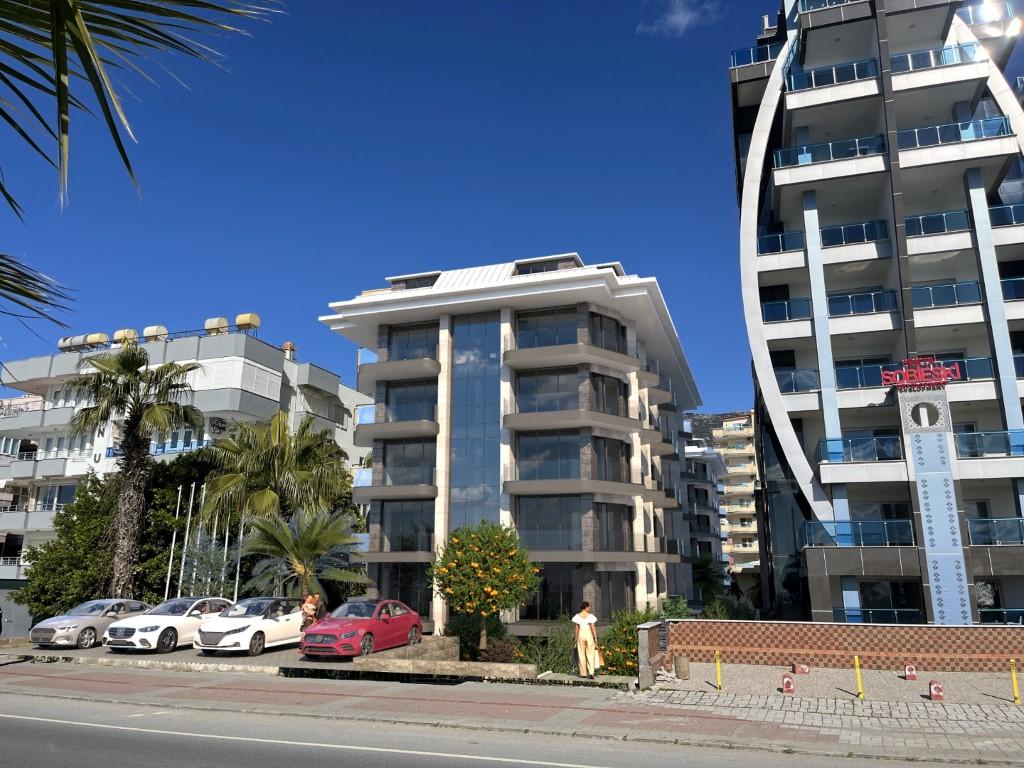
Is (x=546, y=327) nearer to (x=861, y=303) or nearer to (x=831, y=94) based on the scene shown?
(x=861, y=303)

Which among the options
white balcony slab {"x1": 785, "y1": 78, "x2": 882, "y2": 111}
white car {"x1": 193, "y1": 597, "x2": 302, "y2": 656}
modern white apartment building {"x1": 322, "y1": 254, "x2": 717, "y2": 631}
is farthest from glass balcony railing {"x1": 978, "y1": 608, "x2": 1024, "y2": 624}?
white car {"x1": 193, "y1": 597, "x2": 302, "y2": 656}

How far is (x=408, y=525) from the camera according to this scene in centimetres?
3491

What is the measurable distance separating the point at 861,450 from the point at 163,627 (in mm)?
24486

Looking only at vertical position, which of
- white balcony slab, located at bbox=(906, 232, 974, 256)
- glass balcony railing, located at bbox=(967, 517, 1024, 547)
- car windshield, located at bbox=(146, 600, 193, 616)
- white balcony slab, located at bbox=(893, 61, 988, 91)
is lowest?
car windshield, located at bbox=(146, 600, 193, 616)

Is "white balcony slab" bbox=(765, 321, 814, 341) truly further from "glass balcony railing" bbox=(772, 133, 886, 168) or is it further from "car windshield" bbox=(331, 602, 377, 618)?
"car windshield" bbox=(331, 602, 377, 618)

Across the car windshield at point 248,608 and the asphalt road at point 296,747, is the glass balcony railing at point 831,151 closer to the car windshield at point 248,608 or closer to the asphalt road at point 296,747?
the car windshield at point 248,608

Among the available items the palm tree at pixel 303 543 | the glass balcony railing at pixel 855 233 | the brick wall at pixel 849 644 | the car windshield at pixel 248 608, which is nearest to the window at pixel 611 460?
the palm tree at pixel 303 543

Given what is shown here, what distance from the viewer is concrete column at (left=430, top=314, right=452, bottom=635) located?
109ft

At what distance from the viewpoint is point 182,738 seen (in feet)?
37.0

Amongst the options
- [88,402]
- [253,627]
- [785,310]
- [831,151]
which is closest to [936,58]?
[831,151]

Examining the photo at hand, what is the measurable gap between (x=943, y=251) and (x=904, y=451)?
841cm

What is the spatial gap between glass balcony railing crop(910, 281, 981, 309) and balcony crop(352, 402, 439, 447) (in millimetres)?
20900

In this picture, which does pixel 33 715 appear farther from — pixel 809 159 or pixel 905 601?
pixel 809 159

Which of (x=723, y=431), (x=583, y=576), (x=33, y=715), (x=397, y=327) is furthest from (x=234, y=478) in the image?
(x=723, y=431)
